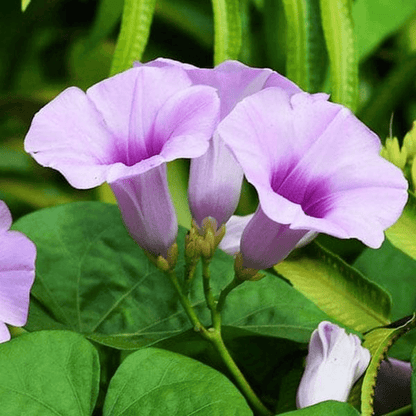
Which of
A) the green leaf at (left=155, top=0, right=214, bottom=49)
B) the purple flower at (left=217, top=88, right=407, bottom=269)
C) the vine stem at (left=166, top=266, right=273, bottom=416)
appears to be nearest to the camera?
the purple flower at (left=217, top=88, right=407, bottom=269)

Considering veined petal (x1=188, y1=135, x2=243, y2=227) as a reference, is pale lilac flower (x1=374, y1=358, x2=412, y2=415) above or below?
below

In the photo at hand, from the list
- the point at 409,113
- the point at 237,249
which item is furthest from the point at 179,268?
the point at 409,113

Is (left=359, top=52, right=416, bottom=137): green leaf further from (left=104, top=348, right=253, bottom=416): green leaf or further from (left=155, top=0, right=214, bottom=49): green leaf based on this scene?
(left=104, top=348, right=253, bottom=416): green leaf

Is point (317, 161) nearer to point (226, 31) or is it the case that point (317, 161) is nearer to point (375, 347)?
point (375, 347)

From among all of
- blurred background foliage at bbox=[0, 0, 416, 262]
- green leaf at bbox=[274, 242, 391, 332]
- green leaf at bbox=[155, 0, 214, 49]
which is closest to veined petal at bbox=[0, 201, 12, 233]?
green leaf at bbox=[274, 242, 391, 332]

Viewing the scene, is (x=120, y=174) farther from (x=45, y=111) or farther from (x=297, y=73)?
(x=297, y=73)

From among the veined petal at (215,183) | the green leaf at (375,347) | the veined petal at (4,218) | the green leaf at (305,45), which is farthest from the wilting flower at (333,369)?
the green leaf at (305,45)

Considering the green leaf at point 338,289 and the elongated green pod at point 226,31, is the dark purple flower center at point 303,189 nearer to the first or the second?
the green leaf at point 338,289
